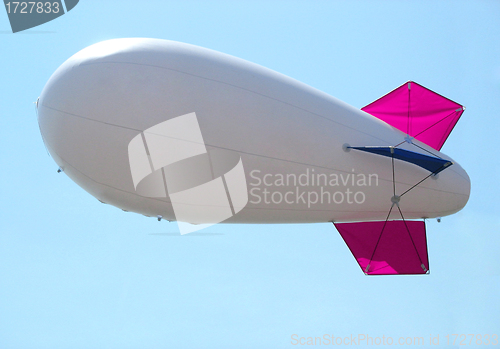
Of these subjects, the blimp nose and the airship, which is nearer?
the airship

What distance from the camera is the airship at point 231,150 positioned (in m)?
9.44

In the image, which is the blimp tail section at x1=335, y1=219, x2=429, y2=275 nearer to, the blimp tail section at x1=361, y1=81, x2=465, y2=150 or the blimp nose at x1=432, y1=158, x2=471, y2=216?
the blimp nose at x1=432, y1=158, x2=471, y2=216

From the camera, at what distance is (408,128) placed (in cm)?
1265

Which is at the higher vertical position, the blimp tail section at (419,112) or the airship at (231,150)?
the blimp tail section at (419,112)

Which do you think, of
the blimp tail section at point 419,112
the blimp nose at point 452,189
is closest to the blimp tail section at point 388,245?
the blimp nose at point 452,189

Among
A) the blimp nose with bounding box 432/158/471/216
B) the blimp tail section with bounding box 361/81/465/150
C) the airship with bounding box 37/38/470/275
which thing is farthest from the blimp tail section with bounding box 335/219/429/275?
the blimp tail section with bounding box 361/81/465/150

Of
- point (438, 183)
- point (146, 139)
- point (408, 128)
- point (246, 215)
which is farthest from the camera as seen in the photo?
point (408, 128)

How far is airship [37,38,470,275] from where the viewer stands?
944 centimetres

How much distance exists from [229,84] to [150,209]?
322 centimetres

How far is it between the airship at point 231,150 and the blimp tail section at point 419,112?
0.81 m

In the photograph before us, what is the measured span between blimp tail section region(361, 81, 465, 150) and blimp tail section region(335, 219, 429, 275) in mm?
2518

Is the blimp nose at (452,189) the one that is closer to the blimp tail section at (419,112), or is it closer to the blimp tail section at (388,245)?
the blimp tail section at (388,245)

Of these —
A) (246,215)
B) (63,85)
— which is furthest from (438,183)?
(63,85)

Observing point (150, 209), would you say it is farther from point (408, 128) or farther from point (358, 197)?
point (408, 128)
